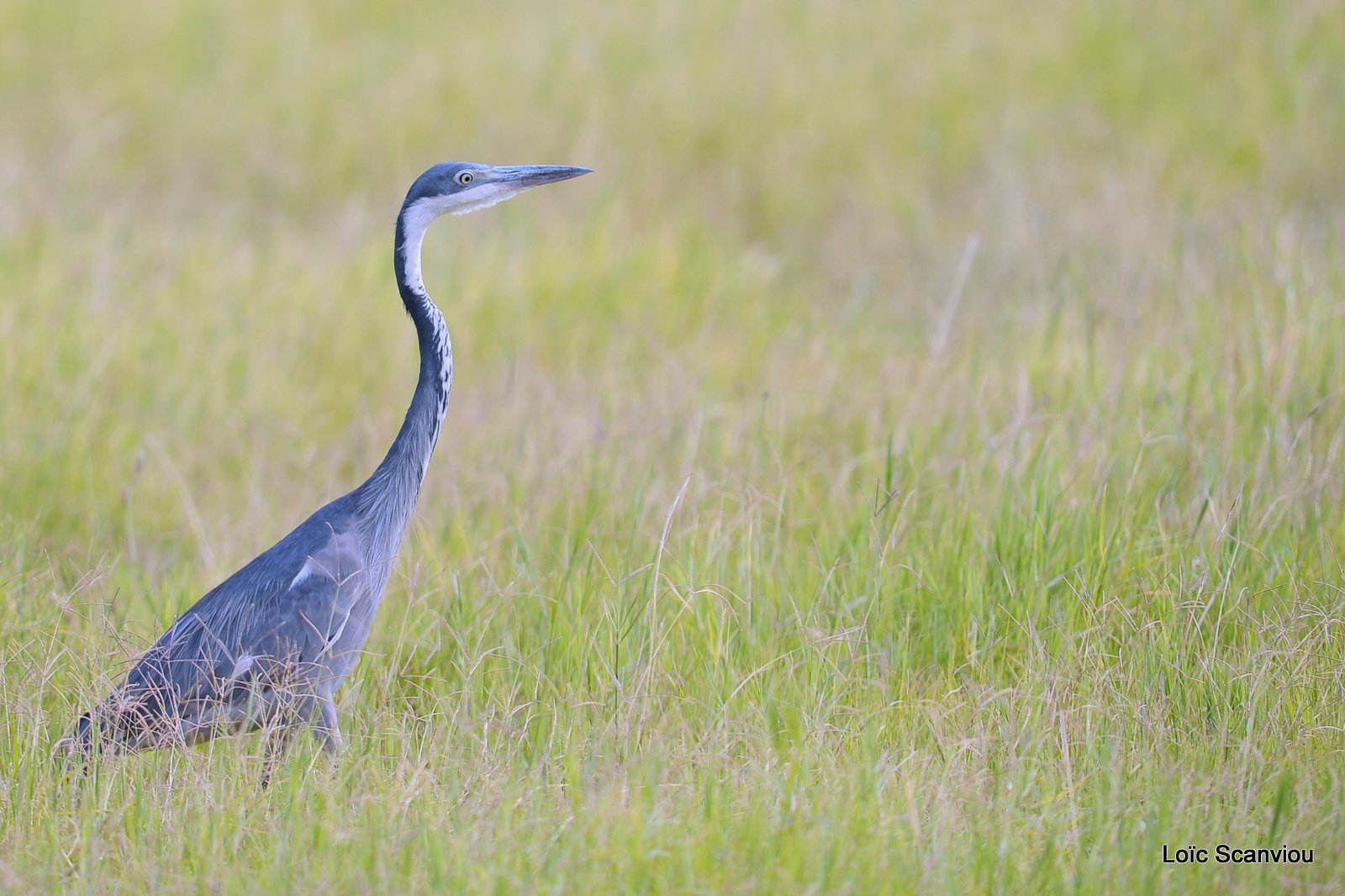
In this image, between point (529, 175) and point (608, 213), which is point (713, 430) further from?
point (608, 213)

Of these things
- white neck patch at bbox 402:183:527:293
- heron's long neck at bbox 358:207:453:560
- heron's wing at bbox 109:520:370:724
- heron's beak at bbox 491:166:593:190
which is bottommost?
heron's wing at bbox 109:520:370:724

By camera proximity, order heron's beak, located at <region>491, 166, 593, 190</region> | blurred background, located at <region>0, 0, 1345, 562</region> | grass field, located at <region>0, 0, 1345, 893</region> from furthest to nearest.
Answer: blurred background, located at <region>0, 0, 1345, 562</region> → heron's beak, located at <region>491, 166, 593, 190</region> → grass field, located at <region>0, 0, 1345, 893</region>

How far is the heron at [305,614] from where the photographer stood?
10.0ft

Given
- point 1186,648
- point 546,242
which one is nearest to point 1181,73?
point 546,242

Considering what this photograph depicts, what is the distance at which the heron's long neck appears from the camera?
3.46 meters

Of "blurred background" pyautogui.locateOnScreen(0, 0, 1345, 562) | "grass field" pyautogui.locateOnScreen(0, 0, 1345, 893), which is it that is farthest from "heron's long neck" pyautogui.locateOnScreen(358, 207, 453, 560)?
"blurred background" pyautogui.locateOnScreen(0, 0, 1345, 562)

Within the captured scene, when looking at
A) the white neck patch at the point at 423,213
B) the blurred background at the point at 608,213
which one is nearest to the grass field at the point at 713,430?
the blurred background at the point at 608,213

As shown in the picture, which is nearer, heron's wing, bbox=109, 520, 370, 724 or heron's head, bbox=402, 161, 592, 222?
heron's wing, bbox=109, 520, 370, 724

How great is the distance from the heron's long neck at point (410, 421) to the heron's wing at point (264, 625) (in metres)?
0.10

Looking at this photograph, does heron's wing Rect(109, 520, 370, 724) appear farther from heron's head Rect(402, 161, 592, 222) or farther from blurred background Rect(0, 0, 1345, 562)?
blurred background Rect(0, 0, 1345, 562)

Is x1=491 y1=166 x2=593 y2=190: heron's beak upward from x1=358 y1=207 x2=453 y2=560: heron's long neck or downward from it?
upward

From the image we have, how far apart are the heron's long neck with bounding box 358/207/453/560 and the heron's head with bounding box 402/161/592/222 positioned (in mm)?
43

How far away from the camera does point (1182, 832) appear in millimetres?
2609

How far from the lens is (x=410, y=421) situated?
3502 mm
